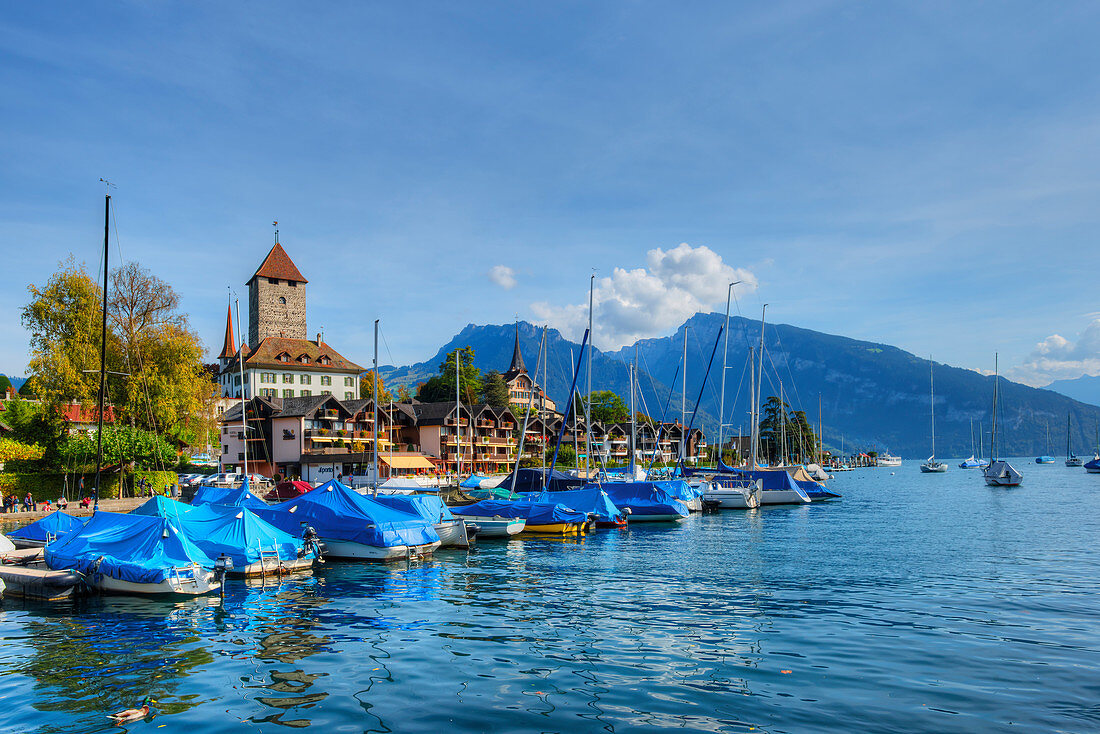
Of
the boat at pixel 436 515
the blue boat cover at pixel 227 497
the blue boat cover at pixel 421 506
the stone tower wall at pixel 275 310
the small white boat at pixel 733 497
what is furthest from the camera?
the stone tower wall at pixel 275 310

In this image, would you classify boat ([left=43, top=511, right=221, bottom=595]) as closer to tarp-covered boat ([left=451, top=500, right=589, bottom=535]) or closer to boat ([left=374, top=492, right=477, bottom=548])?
boat ([left=374, top=492, right=477, bottom=548])

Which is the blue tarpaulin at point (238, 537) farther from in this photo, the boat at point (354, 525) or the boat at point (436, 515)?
the boat at point (436, 515)

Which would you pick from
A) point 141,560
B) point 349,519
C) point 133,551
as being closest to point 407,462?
point 349,519

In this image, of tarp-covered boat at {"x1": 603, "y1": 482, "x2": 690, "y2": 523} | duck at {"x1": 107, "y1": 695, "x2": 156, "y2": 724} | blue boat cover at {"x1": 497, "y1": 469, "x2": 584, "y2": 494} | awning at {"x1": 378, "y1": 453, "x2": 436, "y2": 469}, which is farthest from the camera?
awning at {"x1": 378, "y1": 453, "x2": 436, "y2": 469}

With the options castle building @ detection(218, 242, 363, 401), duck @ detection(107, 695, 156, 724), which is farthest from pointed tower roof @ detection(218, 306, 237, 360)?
duck @ detection(107, 695, 156, 724)

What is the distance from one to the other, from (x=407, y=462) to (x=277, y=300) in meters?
73.5

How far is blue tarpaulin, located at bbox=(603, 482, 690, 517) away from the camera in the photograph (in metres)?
56.0

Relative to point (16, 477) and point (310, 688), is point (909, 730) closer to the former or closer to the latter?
point (310, 688)

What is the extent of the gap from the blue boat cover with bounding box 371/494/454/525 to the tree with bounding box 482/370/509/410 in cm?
10404

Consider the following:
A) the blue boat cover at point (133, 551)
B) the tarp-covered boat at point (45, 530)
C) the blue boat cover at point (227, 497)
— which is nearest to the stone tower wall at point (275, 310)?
the blue boat cover at point (227, 497)

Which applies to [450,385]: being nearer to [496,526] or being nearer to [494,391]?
[494,391]

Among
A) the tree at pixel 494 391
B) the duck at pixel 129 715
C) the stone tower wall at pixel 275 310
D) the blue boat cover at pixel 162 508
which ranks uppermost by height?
the stone tower wall at pixel 275 310

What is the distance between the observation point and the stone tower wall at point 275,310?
5630 inches

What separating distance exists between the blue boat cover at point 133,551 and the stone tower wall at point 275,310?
12130 cm
